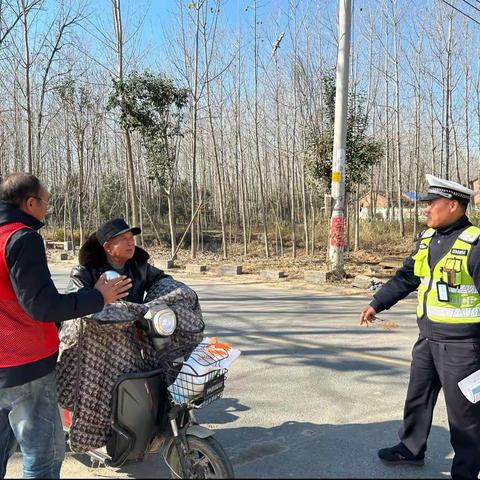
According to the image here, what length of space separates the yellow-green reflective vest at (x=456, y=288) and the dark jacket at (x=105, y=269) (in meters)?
1.56

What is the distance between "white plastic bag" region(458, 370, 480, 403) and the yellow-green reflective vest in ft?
0.93

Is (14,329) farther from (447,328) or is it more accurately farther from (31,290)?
(447,328)

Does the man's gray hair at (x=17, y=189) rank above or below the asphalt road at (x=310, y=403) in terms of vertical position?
above

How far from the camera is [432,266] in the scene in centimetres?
278

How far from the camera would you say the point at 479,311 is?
2607 millimetres

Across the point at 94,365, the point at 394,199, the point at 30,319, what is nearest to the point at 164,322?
the point at 94,365

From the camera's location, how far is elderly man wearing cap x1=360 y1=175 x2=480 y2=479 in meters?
2.60

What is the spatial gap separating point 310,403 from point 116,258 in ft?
6.40

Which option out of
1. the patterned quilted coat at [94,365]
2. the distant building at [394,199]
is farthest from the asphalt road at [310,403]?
the distant building at [394,199]

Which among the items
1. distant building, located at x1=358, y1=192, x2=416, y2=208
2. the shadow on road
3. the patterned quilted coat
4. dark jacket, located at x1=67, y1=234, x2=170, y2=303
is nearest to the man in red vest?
the patterned quilted coat

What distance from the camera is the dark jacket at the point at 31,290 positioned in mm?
1956

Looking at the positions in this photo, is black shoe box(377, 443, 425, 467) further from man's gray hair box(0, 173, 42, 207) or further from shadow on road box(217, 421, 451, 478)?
man's gray hair box(0, 173, 42, 207)

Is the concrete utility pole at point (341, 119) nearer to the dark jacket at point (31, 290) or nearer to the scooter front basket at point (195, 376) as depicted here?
the scooter front basket at point (195, 376)

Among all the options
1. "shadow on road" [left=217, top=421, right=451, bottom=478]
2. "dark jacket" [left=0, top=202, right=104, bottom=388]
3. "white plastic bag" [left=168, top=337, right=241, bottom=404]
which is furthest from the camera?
"shadow on road" [left=217, top=421, right=451, bottom=478]
